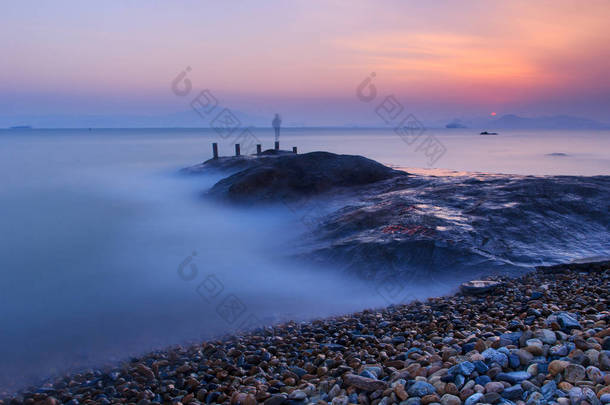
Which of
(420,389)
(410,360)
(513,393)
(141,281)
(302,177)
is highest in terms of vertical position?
(302,177)

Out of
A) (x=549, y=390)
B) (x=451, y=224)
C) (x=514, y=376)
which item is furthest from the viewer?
(x=451, y=224)

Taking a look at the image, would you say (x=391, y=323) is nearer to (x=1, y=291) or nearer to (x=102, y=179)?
(x=1, y=291)

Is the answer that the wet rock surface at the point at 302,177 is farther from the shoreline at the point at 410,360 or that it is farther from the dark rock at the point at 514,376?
the dark rock at the point at 514,376

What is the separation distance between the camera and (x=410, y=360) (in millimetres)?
5062

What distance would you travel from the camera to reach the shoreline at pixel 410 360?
3947 millimetres

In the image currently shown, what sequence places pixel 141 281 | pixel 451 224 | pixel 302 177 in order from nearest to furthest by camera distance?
pixel 451 224
pixel 141 281
pixel 302 177

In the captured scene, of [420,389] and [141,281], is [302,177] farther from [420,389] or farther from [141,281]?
[420,389]

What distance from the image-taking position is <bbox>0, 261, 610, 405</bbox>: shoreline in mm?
3947

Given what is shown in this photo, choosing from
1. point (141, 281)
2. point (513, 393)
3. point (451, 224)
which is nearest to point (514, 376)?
point (513, 393)

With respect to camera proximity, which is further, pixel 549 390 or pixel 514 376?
pixel 514 376

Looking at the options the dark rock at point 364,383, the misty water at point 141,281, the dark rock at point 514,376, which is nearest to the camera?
the dark rock at point 514,376

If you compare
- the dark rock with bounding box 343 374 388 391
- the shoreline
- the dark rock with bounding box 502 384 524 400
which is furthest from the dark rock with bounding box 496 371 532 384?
the dark rock with bounding box 343 374 388 391

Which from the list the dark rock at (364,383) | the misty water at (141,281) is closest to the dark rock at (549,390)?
the dark rock at (364,383)

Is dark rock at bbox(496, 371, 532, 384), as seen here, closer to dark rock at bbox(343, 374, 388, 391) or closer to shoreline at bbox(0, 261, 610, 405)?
shoreline at bbox(0, 261, 610, 405)
